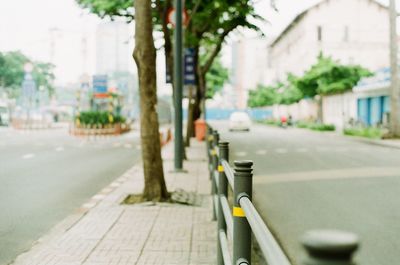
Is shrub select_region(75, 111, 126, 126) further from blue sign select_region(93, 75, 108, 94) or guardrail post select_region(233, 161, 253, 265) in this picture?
guardrail post select_region(233, 161, 253, 265)

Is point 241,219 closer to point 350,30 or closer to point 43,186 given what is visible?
point 43,186

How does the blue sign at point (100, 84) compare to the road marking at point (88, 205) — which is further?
the blue sign at point (100, 84)

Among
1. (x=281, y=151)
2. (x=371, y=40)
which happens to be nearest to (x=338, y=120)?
(x=371, y=40)

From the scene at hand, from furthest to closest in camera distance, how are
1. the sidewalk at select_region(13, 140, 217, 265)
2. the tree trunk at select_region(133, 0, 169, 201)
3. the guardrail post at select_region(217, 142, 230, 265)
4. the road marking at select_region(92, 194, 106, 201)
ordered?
the road marking at select_region(92, 194, 106, 201)
the tree trunk at select_region(133, 0, 169, 201)
the sidewalk at select_region(13, 140, 217, 265)
the guardrail post at select_region(217, 142, 230, 265)

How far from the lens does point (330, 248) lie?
117 cm

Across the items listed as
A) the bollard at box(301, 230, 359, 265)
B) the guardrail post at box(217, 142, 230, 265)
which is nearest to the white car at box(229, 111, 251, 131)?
the guardrail post at box(217, 142, 230, 265)

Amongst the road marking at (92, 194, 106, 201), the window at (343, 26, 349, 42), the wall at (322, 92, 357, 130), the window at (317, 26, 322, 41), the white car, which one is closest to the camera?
the road marking at (92, 194, 106, 201)

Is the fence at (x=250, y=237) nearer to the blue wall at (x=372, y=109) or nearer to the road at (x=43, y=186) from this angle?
the road at (x=43, y=186)

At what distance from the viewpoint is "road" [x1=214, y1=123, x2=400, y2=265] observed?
680 cm

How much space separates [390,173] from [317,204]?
5248mm

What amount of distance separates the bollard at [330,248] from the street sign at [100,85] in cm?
4163

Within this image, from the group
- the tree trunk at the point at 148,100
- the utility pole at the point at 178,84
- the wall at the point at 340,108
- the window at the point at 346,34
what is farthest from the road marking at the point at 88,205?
the window at the point at 346,34

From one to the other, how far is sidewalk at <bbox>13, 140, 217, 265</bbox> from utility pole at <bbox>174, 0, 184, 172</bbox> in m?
4.53

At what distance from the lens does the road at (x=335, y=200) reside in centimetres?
680
